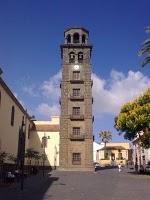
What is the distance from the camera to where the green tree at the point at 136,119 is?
47.4 m

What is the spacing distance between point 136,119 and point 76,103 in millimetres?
17768

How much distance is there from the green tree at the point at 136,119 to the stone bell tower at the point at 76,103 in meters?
11.4

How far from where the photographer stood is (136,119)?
47500 millimetres

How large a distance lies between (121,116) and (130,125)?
2.17 m

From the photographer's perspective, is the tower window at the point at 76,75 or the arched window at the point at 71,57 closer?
the tower window at the point at 76,75

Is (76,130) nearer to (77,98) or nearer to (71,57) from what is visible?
(77,98)

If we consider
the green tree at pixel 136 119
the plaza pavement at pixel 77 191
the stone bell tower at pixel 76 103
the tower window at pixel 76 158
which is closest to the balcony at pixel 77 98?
the stone bell tower at pixel 76 103

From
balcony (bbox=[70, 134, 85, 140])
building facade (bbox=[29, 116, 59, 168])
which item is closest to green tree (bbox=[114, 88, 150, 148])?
balcony (bbox=[70, 134, 85, 140])

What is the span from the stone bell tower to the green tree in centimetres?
1135

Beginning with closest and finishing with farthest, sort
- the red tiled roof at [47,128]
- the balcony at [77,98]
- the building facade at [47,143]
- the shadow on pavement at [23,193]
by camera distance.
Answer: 1. the shadow on pavement at [23,193]
2. the balcony at [77,98]
3. the building facade at [47,143]
4. the red tiled roof at [47,128]

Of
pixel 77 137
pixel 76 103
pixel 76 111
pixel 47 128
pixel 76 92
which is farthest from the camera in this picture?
pixel 47 128

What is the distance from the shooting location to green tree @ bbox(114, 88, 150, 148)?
47.4 m

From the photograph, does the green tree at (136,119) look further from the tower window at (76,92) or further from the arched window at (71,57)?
the arched window at (71,57)

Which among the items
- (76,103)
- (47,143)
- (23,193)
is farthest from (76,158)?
(23,193)
